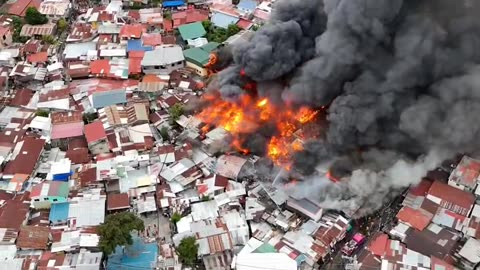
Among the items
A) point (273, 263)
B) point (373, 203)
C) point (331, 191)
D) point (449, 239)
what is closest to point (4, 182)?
point (273, 263)

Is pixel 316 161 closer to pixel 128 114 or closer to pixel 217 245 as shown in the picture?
pixel 217 245

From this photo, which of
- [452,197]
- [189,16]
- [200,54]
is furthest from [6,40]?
[452,197]

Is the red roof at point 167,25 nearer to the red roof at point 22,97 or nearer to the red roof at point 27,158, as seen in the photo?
the red roof at point 22,97

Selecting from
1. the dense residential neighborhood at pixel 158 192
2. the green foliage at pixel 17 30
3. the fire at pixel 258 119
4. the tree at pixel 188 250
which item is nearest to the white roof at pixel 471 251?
the dense residential neighborhood at pixel 158 192

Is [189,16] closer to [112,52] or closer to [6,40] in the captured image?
[112,52]

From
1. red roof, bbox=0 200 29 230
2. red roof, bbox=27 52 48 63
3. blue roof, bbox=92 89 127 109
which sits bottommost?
red roof, bbox=0 200 29 230

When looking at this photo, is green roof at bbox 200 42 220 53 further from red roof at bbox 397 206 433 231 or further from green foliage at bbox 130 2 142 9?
red roof at bbox 397 206 433 231

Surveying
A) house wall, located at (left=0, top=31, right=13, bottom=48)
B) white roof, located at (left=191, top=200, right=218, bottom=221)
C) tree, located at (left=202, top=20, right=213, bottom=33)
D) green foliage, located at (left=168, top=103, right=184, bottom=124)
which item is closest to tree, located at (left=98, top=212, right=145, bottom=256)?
white roof, located at (left=191, top=200, right=218, bottom=221)
